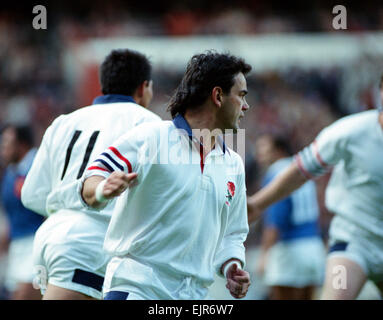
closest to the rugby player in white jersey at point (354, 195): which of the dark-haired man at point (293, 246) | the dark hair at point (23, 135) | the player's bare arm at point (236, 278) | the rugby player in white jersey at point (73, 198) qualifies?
the rugby player in white jersey at point (73, 198)

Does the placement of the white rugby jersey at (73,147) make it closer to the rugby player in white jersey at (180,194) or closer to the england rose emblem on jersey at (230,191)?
the rugby player in white jersey at (180,194)

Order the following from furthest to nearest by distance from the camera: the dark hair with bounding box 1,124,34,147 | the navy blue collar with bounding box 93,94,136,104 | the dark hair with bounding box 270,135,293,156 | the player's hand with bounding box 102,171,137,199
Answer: the dark hair with bounding box 270,135,293,156 → the dark hair with bounding box 1,124,34,147 → the navy blue collar with bounding box 93,94,136,104 → the player's hand with bounding box 102,171,137,199

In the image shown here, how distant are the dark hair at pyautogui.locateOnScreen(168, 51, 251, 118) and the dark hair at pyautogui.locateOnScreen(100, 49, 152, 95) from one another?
1072 mm

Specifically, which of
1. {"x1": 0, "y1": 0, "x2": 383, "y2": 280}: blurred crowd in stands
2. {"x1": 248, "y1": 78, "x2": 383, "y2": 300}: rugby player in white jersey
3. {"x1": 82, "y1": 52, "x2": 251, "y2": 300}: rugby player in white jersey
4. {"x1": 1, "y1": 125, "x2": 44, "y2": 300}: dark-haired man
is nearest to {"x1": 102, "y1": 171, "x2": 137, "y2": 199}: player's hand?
{"x1": 82, "y1": 52, "x2": 251, "y2": 300}: rugby player in white jersey

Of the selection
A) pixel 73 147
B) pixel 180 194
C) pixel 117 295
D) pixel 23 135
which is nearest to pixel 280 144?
pixel 23 135

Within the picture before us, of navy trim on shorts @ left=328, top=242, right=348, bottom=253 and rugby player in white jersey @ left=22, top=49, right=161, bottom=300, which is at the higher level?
rugby player in white jersey @ left=22, top=49, right=161, bottom=300

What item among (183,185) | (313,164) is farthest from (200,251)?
(313,164)

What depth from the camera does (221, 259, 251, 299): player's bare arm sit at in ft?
10.8

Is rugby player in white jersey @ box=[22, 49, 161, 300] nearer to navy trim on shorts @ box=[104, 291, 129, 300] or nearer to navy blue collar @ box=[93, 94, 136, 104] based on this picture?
navy blue collar @ box=[93, 94, 136, 104]

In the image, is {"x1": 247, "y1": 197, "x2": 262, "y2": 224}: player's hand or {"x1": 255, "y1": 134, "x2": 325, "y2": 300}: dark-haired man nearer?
{"x1": 247, "y1": 197, "x2": 262, "y2": 224}: player's hand

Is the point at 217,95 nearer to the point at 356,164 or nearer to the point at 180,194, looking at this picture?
the point at 180,194

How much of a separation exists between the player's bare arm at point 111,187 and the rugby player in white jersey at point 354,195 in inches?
77.6

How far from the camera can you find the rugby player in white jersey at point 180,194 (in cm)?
313
